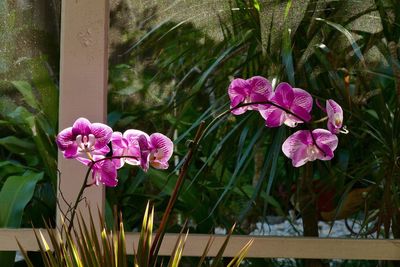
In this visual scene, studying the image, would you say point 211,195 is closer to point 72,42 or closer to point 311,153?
point 72,42

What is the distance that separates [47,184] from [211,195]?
451 mm

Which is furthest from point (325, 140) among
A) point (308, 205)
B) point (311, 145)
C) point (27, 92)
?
point (27, 92)

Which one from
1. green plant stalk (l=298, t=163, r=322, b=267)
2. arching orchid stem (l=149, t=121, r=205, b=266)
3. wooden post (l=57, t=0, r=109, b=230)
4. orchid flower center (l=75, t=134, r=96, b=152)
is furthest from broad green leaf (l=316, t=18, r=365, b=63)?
orchid flower center (l=75, t=134, r=96, b=152)

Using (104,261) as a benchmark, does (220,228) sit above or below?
below

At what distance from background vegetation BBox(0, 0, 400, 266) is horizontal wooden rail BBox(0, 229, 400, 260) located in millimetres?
88

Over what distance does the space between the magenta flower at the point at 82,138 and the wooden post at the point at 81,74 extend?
0.49 m

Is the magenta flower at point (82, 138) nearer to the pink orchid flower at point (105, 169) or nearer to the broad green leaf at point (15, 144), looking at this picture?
the pink orchid flower at point (105, 169)

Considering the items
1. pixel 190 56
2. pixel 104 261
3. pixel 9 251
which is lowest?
pixel 9 251

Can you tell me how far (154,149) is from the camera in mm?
1552

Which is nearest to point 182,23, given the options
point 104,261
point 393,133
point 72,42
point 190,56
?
point 190,56

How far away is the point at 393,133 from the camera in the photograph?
2182 millimetres

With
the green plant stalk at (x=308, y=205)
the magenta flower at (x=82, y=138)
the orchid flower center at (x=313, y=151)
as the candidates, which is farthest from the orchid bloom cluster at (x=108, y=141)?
the green plant stalk at (x=308, y=205)

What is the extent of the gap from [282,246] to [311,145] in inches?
23.2

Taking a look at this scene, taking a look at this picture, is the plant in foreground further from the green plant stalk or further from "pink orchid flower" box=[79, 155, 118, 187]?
the green plant stalk
